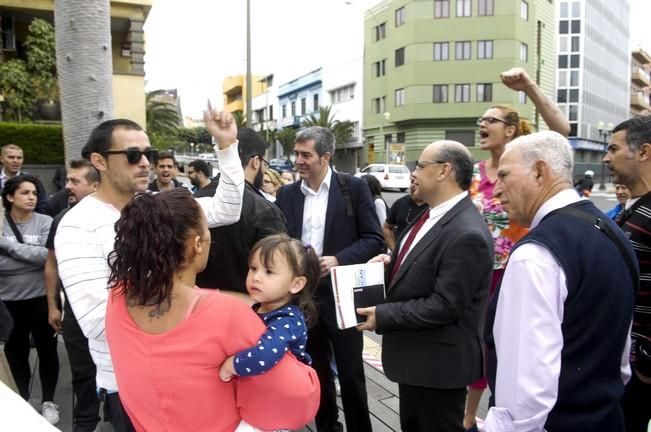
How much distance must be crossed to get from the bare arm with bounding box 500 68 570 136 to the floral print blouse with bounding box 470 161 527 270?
0.57 meters

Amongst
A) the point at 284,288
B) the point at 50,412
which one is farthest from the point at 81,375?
the point at 284,288

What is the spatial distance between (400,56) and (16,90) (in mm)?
33348

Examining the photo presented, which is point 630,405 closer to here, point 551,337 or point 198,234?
point 551,337

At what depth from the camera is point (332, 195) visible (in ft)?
11.8

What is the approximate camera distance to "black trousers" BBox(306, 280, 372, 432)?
10.8 ft

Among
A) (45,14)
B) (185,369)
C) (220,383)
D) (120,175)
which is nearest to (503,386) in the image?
(220,383)

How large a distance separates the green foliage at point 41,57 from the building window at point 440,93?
31085mm

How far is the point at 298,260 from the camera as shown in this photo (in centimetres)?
213

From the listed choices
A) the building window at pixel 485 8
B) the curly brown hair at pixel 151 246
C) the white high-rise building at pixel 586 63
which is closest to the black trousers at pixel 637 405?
the curly brown hair at pixel 151 246

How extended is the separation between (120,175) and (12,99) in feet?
38.9

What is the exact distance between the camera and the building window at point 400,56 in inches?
1590

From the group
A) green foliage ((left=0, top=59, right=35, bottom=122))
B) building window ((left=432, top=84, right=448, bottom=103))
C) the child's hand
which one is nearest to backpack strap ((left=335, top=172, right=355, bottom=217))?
the child's hand

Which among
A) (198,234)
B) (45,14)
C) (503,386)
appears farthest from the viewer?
(45,14)

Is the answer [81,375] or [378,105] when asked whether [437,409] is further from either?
[378,105]
